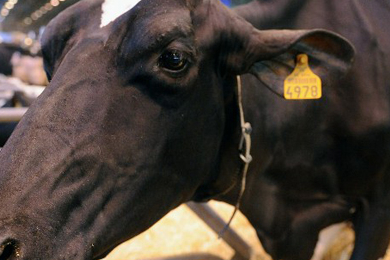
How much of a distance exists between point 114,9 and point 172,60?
0.61 ft

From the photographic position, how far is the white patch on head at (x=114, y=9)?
1.03 meters

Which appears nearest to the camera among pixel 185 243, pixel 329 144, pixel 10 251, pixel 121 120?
pixel 10 251

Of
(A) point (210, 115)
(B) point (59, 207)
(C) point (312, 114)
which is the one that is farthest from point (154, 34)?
(C) point (312, 114)

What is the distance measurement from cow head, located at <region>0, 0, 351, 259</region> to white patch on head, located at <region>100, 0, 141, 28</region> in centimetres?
1

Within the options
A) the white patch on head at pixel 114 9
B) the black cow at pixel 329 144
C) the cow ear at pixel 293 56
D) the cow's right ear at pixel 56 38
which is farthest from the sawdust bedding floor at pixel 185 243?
the white patch on head at pixel 114 9

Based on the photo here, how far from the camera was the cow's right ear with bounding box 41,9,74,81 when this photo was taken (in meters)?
1.10

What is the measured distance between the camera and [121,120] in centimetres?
96

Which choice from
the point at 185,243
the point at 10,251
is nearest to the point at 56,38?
the point at 10,251

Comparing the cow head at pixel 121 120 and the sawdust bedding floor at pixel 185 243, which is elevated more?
the cow head at pixel 121 120

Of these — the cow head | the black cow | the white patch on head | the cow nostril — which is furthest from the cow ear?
the cow nostril

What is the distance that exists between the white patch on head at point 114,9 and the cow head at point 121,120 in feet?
0.04

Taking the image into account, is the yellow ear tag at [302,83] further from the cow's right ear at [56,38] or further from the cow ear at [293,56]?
the cow's right ear at [56,38]

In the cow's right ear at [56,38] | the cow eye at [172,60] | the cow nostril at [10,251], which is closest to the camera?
the cow nostril at [10,251]

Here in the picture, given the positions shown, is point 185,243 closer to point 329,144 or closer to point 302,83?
point 329,144
